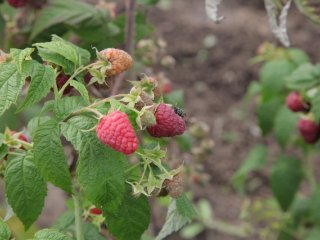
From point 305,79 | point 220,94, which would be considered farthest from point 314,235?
point 220,94

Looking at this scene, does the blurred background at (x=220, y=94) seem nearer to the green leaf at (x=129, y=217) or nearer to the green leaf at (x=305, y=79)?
the green leaf at (x=305, y=79)

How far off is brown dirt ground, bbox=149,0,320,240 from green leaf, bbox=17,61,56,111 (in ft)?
7.97

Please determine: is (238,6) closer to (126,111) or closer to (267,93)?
(267,93)

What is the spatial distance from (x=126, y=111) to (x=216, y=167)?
2597 millimetres

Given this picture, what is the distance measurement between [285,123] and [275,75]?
0.16 metres

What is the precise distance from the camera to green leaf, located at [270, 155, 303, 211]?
2.73 m

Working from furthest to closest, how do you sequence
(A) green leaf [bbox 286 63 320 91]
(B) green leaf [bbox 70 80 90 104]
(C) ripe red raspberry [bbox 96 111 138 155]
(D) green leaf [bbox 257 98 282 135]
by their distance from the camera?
(D) green leaf [bbox 257 98 282 135], (A) green leaf [bbox 286 63 320 91], (B) green leaf [bbox 70 80 90 104], (C) ripe red raspberry [bbox 96 111 138 155]

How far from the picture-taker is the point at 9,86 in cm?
126

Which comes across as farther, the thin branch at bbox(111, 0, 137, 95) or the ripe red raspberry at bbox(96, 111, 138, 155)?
the thin branch at bbox(111, 0, 137, 95)

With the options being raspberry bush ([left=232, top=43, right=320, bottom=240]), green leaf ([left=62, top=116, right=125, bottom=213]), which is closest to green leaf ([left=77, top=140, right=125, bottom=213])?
green leaf ([left=62, top=116, right=125, bottom=213])

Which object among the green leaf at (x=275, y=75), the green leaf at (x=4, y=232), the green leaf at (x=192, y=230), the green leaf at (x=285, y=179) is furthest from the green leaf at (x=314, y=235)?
the green leaf at (x=4, y=232)

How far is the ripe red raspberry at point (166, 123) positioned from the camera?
130cm

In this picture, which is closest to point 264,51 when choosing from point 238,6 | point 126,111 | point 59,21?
point 59,21

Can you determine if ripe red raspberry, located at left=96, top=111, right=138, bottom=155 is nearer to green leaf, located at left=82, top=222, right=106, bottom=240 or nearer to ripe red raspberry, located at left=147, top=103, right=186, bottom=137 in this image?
ripe red raspberry, located at left=147, top=103, right=186, bottom=137
